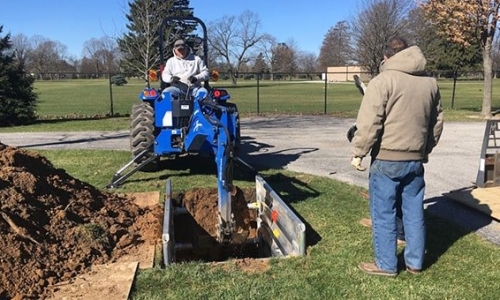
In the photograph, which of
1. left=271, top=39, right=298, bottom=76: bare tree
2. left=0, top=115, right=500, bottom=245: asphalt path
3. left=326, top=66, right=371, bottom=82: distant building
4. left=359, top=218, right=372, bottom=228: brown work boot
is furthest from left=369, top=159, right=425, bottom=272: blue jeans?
left=271, top=39, right=298, bottom=76: bare tree

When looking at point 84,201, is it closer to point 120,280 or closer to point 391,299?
point 120,280

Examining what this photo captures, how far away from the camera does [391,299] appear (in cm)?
394

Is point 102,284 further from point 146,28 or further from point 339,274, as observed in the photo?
point 146,28

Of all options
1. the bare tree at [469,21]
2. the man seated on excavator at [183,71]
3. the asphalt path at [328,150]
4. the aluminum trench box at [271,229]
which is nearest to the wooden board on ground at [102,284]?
the aluminum trench box at [271,229]

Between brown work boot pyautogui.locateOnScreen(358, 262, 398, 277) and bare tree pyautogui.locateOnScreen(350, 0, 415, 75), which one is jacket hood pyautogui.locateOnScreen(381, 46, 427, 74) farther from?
bare tree pyautogui.locateOnScreen(350, 0, 415, 75)

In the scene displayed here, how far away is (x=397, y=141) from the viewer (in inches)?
162

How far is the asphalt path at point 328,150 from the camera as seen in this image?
22.0 ft

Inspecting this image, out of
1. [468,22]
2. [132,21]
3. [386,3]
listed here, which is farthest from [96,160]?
[386,3]

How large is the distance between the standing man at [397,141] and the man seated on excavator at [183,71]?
13.1ft

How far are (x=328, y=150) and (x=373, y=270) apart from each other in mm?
7161

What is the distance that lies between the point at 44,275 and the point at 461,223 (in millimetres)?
4687

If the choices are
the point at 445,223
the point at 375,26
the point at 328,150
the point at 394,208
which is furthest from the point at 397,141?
the point at 375,26

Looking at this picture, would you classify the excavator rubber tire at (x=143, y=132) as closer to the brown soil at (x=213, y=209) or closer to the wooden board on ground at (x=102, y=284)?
the brown soil at (x=213, y=209)

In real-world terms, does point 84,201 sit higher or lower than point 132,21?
lower
